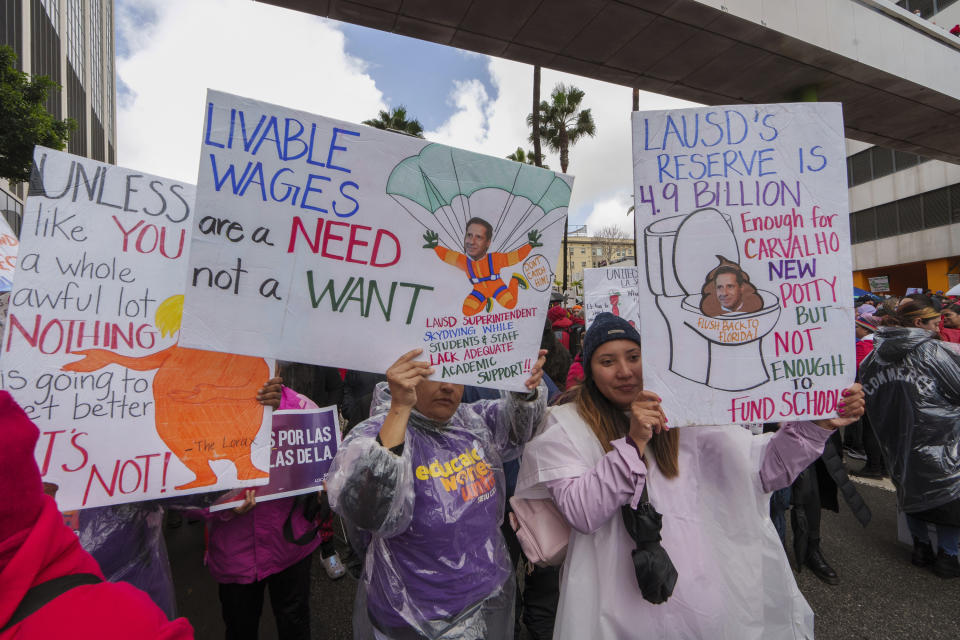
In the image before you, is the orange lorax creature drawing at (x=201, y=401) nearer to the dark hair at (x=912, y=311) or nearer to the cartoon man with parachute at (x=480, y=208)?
the cartoon man with parachute at (x=480, y=208)

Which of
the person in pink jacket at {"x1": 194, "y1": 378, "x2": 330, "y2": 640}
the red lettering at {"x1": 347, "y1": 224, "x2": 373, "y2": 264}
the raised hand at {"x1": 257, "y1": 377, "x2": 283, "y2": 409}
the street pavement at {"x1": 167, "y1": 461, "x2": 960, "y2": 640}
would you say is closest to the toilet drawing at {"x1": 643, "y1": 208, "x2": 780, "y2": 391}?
the red lettering at {"x1": 347, "y1": 224, "x2": 373, "y2": 264}

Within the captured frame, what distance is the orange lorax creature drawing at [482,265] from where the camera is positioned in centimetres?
166

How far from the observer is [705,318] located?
1.63 metres

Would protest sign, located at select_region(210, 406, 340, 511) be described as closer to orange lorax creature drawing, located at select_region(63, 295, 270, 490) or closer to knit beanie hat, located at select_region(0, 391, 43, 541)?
orange lorax creature drawing, located at select_region(63, 295, 270, 490)

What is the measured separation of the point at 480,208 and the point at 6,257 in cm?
254

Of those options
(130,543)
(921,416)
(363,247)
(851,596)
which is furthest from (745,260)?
(851,596)

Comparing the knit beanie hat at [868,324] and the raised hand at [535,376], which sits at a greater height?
the knit beanie hat at [868,324]

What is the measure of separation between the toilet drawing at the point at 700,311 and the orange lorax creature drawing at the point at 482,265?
45 cm

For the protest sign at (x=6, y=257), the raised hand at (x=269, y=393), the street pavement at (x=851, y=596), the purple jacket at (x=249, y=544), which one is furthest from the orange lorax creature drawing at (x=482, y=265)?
the street pavement at (x=851, y=596)

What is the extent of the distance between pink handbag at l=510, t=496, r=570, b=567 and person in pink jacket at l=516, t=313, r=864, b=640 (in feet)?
0.15

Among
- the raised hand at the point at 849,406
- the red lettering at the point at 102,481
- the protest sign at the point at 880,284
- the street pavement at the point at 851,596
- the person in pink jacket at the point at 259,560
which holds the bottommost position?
the street pavement at the point at 851,596

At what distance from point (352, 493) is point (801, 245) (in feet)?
5.51

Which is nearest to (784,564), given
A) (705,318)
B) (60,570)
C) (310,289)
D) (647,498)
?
(647,498)

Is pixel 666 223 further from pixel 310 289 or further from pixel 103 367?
pixel 103 367
